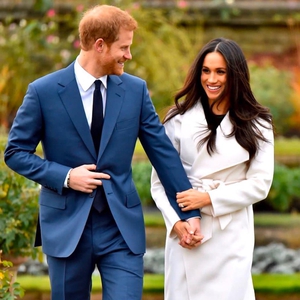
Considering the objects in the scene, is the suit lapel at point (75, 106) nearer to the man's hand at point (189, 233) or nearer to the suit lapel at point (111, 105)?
the suit lapel at point (111, 105)

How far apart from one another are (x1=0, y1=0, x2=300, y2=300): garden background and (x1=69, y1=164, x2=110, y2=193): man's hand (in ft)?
6.91

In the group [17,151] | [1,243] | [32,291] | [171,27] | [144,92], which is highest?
[171,27]

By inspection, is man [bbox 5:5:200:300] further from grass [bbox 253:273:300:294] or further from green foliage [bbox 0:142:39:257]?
grass [bbox 253:273:300:294]

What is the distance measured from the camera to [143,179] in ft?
30.5

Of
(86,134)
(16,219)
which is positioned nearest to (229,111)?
(86,134)

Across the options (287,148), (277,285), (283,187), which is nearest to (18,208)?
(277,285)

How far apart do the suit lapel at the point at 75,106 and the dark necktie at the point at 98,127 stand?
0.16 ft

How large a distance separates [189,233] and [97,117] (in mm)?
747

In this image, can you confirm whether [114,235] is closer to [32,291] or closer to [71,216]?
[71,216]

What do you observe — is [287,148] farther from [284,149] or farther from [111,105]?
[111,105]

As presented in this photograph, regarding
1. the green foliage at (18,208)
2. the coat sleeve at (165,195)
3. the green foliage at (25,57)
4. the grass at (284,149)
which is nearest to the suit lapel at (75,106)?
the coat sleeve at (165,195)

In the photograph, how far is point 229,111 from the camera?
15.3 feet

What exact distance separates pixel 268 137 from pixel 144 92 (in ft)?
2.23

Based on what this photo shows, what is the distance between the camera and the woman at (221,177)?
4543 millimetres
